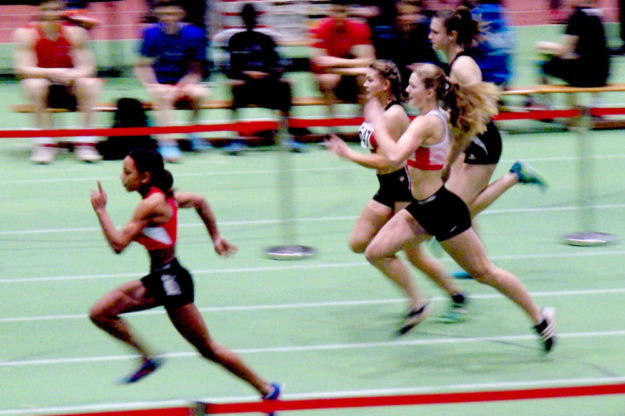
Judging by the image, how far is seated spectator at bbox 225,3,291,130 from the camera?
14.3m

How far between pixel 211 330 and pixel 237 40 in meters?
6.84

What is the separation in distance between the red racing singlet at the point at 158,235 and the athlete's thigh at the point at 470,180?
2.88 m

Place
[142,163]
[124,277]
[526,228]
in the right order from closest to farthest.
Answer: [142,163] → [124,277] → [526,228]

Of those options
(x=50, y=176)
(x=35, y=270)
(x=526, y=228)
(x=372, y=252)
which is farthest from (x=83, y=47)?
(x=372, y=252)

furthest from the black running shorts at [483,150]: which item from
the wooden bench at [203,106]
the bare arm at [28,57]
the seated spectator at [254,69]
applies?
the bare arm at [28,57]

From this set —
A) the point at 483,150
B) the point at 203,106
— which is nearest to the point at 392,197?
the point at 483,150

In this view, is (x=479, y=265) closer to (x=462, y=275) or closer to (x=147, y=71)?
(x=462, y=275)

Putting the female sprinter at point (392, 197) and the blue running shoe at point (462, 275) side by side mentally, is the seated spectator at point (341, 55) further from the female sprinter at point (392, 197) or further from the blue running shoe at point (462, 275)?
the female sprinter at point (392, 197)

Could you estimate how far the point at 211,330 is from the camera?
8.26m

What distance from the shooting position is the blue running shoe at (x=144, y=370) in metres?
6.58

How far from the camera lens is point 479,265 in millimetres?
7156

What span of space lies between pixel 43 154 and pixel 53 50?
1.41m

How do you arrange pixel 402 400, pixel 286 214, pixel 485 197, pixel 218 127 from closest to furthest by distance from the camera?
pixel 402 400 < pixel 485 197 < pixel 218 127 < pixel 286 214

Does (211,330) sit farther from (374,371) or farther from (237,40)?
(237,40)
